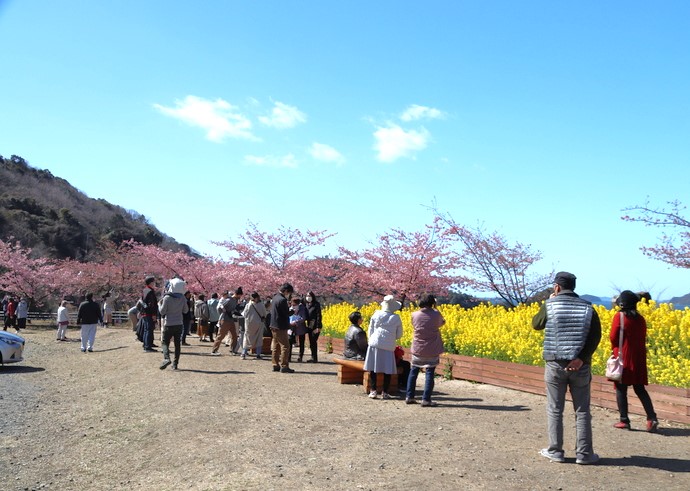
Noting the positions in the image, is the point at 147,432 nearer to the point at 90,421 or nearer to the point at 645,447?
the point at 90,421

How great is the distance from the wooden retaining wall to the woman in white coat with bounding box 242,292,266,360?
3.72 m

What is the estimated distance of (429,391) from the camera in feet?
26.7

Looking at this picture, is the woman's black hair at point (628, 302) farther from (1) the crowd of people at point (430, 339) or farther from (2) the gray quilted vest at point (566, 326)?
(2) the gray quilted vest at point (566, 326)

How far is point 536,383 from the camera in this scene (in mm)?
8984

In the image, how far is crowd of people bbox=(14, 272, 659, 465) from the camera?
5.33 meters

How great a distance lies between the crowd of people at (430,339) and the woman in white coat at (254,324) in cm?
2

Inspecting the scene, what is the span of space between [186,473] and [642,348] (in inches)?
198

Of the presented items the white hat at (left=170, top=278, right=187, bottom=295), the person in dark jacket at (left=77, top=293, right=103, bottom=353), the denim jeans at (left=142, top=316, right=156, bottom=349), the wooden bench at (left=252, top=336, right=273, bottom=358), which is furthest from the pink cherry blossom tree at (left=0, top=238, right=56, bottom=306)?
the white hat at (left=170, top=278, right=187, bottom=295)

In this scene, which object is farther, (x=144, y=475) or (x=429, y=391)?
(x=429, y=391)

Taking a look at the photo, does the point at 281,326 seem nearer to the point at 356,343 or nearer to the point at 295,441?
the point at 356,343

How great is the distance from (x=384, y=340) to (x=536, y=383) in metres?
2.46

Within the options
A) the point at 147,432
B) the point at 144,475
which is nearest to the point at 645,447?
the point at 144,475

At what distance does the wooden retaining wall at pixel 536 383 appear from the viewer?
6941mm

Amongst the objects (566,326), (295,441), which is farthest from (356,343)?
(566,326)
